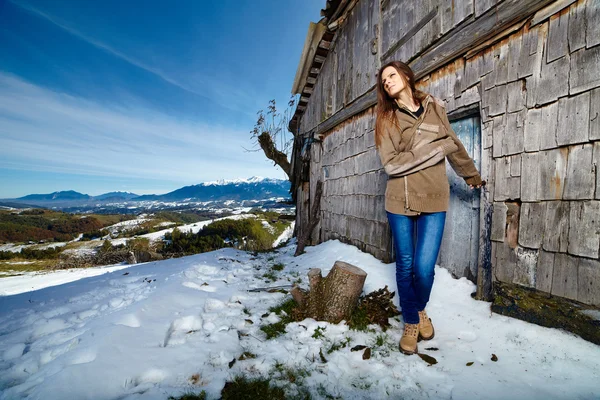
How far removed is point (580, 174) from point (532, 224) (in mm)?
551

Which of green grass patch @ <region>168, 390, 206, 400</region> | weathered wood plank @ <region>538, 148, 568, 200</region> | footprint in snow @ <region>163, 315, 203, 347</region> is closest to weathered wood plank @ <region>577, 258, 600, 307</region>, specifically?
weathered wood plank @ <region>538, 148, 568, 200</region>

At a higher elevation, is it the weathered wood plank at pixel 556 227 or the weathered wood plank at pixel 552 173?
the weathered wood plank at pixel 552 173

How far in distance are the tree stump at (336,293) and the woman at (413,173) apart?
1.71 ft

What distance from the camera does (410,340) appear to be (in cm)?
213

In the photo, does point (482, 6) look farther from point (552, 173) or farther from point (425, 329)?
point (425, 329)

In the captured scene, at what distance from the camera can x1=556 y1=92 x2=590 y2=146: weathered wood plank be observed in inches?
79.9

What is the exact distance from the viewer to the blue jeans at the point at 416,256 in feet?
6.72

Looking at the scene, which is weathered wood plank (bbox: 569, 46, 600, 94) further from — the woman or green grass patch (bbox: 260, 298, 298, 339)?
green grass patch (bbox: 260, 298, 298, 339)

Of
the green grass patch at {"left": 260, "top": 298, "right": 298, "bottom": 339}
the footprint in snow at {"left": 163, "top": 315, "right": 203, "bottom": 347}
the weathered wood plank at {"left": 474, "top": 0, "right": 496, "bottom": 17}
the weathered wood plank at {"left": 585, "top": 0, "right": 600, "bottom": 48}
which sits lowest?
the green grass patch at {"left": 260, "top": 298, "right": 298, "bottom": 339}

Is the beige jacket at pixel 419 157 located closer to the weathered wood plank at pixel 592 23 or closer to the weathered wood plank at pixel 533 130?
the weathered wood plank at pixel 533 130

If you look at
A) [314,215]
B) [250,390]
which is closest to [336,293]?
[250,390]

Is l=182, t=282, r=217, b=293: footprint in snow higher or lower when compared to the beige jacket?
lower

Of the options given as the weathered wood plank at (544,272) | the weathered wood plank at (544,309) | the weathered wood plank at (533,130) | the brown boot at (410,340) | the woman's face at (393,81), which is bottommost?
the brown boot at (410,340)

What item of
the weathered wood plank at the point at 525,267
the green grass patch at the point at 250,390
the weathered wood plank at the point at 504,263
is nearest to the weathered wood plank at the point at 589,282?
the weathered wood plank at the point at 525,267
